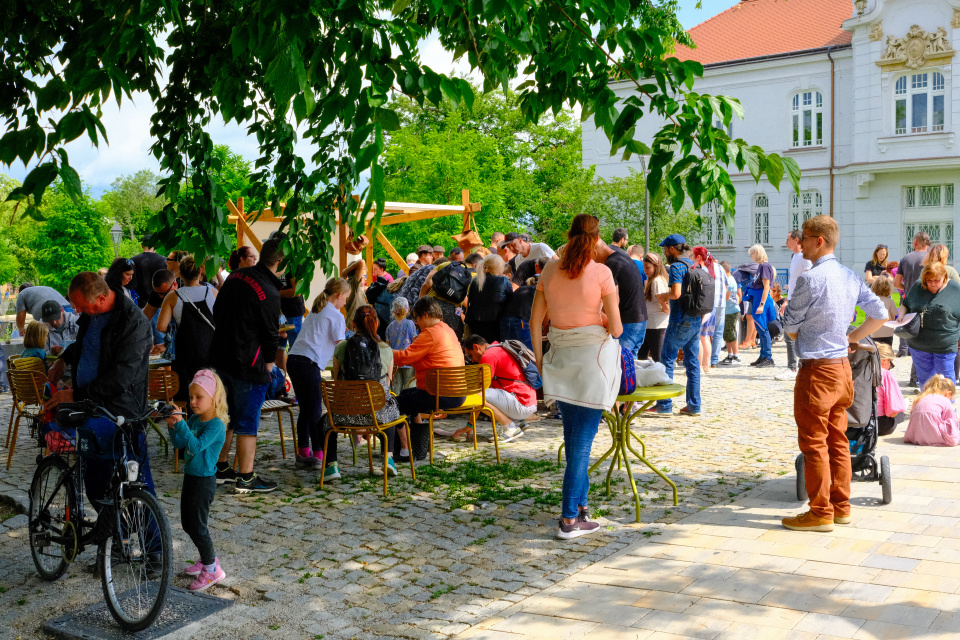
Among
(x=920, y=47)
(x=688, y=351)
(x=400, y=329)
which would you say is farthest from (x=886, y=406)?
(x=920, y=47)

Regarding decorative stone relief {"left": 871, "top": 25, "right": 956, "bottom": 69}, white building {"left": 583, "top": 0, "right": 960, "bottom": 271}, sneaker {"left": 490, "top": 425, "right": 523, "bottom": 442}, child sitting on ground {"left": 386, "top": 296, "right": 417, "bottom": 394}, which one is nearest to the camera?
sneaker {"left": 490, "top": 425, "right": 523, "bottom": 442}

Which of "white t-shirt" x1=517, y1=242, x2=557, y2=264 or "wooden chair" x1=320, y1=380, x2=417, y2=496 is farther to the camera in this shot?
"white t-shirt" x1=517, y1=242, x2=557, y2=264

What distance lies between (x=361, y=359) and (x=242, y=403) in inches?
41.2

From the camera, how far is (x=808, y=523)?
6051mm

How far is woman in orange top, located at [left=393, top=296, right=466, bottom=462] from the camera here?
8.27 meters

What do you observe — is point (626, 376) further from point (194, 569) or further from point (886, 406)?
point (194, 569)

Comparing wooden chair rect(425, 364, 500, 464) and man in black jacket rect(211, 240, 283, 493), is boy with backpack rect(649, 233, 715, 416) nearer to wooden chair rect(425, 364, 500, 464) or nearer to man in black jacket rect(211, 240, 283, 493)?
wooden chair rect(425, 364, 500, 464)

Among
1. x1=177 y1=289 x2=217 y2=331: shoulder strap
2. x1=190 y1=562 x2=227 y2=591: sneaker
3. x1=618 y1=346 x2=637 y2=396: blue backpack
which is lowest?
x1=190 y1=562 x2=227 y2=591: sneaker

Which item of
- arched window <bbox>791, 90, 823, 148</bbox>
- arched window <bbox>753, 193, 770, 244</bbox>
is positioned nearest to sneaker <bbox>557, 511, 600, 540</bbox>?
arched window <bbox>753, 193, 770, 244</bbox>

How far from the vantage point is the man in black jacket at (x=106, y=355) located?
5.37 metres

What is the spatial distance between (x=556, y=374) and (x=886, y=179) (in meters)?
32.4

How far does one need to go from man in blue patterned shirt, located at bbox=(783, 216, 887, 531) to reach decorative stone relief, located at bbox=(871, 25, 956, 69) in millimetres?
31219

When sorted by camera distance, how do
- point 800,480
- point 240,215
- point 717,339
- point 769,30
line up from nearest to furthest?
1. point 800,480
2. point 717,339
3. point 240,215
4. point 769,30

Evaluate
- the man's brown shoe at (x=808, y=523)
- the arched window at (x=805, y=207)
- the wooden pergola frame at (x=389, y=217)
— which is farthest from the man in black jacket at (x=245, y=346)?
the arched window at (x=805, y=207)
